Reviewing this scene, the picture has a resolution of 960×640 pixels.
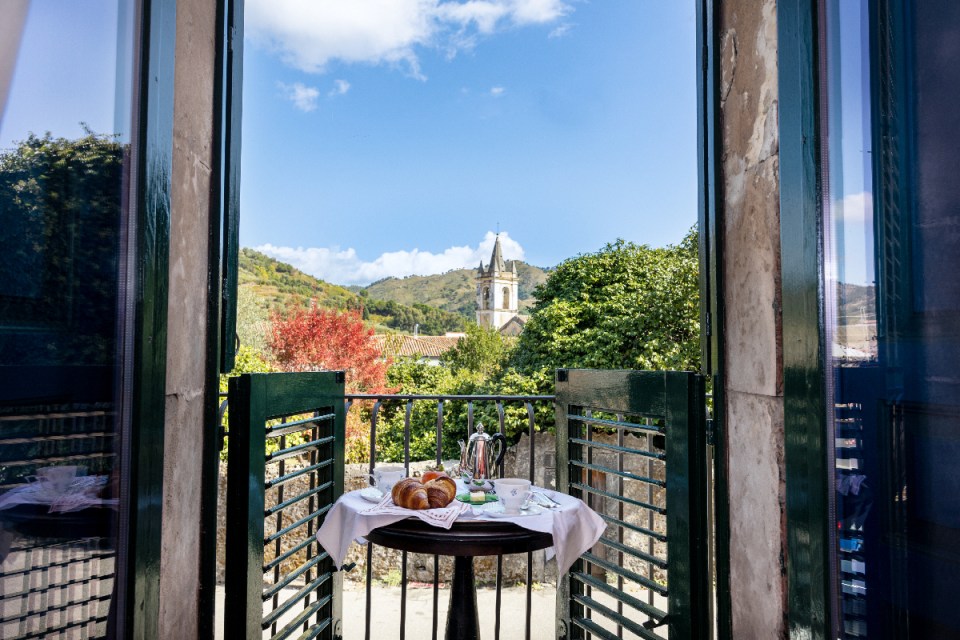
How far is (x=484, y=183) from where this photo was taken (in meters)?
39.3

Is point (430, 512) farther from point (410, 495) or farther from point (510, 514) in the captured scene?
point (510, 514)

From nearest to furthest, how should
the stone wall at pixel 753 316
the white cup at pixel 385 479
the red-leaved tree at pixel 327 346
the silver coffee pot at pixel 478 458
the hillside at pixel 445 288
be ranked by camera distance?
the stone wall at pixel 753 316, the white cup at pixel 385 479, the silver coffee pot at pixel 478 458, the red-leaved tree at pixel 327 346, the hillside at pixel 445 288

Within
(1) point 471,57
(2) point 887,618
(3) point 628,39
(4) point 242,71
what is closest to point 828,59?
(2) point 887,618

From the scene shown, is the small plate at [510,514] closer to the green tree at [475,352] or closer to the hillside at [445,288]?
the green tree at [475,352]

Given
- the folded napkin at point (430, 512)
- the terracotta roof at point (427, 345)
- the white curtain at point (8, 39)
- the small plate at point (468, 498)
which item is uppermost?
the white curtain at point (8, 39)

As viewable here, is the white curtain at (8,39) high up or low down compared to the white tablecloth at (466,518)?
up

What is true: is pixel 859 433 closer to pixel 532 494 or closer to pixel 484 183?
A: pixel 532 494

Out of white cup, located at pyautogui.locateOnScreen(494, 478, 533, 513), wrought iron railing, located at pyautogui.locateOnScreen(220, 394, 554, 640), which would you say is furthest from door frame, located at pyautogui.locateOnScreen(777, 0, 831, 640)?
wrought iron railing, located at pyautogui.locateOnScreen(220, 394, 554, 640)

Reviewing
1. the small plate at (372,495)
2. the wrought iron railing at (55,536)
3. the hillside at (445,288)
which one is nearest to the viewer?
the wrought iron railing at (55,536)

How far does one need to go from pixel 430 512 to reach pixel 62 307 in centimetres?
104

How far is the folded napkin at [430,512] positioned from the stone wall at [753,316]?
78 cm

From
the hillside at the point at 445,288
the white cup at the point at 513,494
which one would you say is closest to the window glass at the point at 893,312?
the white cup at the point at 513,494

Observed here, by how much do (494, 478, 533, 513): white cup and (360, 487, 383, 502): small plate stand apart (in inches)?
14.8

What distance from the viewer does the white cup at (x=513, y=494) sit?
1.78 m
